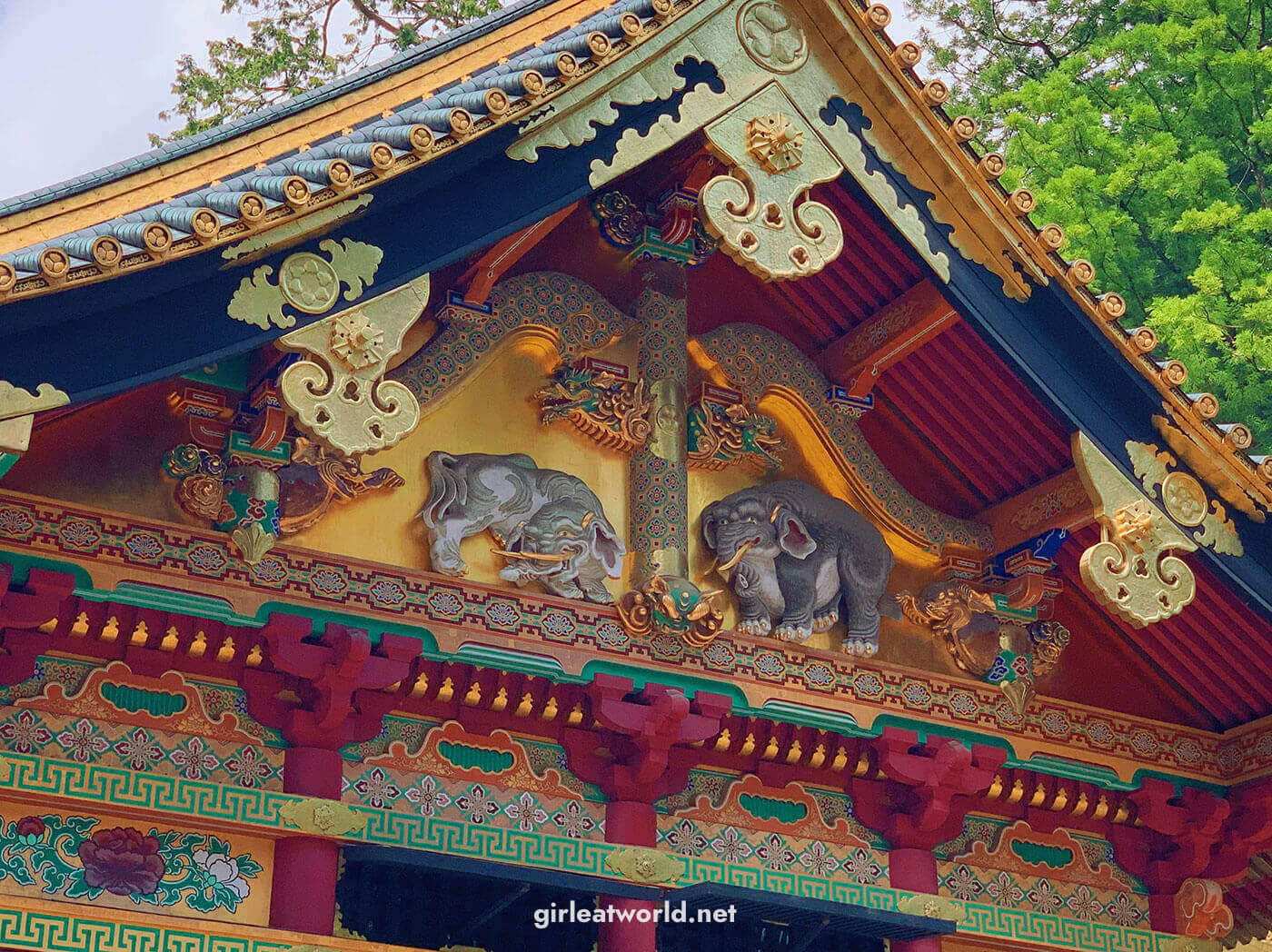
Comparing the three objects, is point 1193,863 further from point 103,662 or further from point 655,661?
point 103,662

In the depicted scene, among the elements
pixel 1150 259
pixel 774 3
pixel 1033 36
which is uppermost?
pixel 1033 36

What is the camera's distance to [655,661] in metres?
8.62

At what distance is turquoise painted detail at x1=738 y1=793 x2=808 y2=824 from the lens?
29.5ft

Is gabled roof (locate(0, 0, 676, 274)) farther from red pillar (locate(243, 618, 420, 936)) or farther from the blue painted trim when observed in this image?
red pillar (locate(243, 618, 420, 936))

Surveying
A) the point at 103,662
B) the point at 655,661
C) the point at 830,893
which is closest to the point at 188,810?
the point at 103,662

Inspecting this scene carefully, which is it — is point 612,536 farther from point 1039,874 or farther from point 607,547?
point 1039,874

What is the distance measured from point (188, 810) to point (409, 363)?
2.21m

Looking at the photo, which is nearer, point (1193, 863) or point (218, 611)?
point (218, 611)

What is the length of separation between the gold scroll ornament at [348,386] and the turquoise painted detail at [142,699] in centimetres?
128

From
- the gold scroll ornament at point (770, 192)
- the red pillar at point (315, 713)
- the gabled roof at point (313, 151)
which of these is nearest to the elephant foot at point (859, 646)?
the gold scroll ornament at point (770, 192)

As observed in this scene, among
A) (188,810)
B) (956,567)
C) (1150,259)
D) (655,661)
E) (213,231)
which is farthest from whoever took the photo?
(1150,259)

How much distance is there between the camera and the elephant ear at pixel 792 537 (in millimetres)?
9188

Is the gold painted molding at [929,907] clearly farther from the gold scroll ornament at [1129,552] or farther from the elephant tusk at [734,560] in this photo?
the elephant tusk at [734,560]

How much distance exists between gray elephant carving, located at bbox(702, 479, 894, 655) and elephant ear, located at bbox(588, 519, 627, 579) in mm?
526
